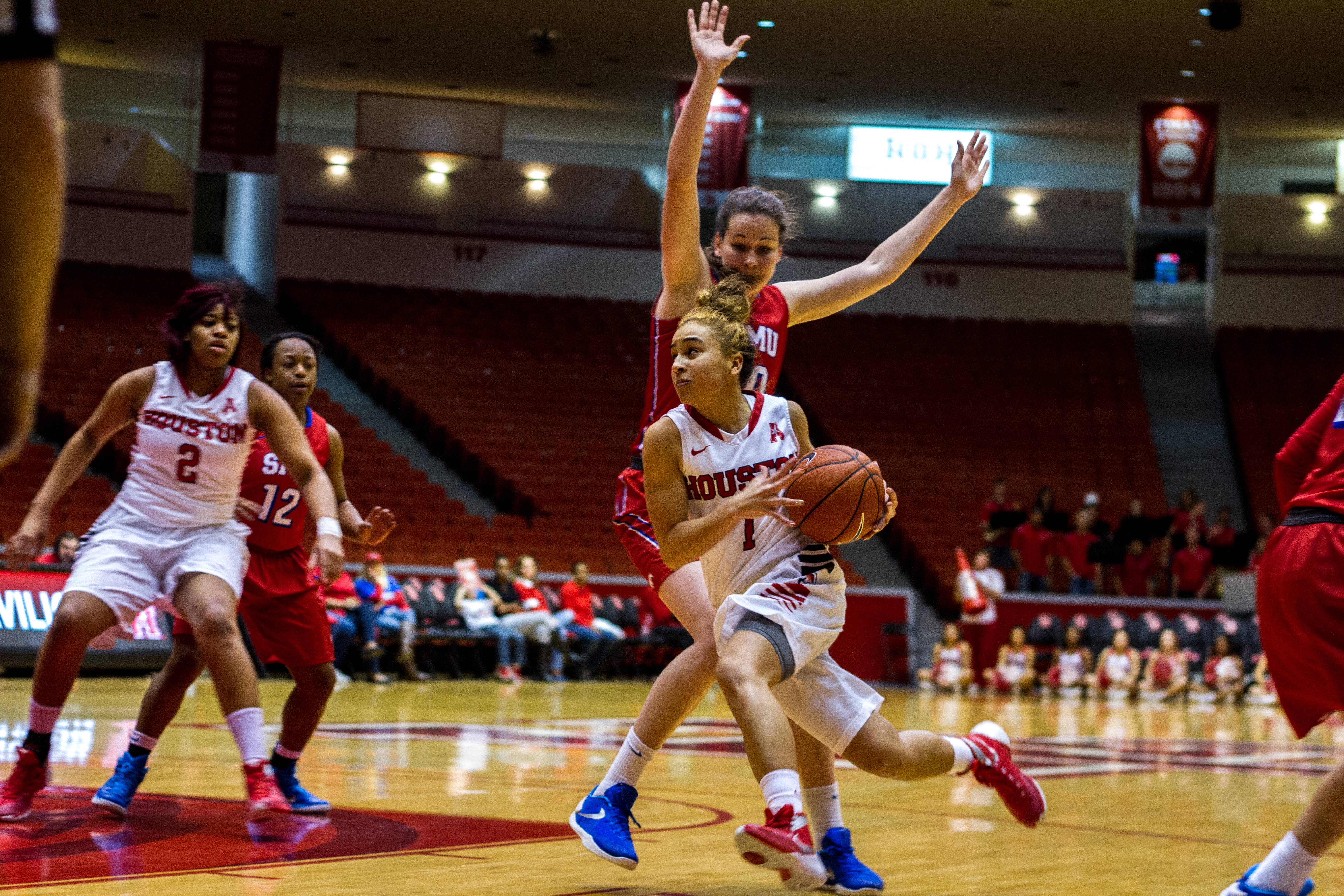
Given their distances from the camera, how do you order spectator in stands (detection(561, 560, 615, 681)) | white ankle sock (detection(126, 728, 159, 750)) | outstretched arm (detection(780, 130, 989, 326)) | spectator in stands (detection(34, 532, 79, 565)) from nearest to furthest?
outstretched arm (detection(780, 130, 989, 326)), white ankle sock (detection(126, 728, 159, 750)), spectator in stands (detection(34, 532, 79, 565)), spectator in stands (detection(561, 560, 615, 681))

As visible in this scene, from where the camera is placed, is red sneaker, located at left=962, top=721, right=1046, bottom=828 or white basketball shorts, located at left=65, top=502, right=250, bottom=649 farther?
white basketball shorts, located at left=65, top=502, right=250, bottom=649

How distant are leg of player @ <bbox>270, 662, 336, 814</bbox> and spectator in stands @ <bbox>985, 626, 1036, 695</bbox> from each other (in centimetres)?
1230

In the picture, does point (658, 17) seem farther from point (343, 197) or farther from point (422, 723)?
point (422, 723)

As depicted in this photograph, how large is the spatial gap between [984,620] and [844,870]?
44.8ft

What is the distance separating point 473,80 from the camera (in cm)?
2317

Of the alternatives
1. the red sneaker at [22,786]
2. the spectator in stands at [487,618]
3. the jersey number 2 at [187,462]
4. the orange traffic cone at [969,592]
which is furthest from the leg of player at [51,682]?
the orange traffic cone at [969,592]

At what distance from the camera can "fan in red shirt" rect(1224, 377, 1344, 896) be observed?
10.1ft

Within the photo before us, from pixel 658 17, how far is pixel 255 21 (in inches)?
216

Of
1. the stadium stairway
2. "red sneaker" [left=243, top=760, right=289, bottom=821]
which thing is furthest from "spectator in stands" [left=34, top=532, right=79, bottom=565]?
the stadium stairway

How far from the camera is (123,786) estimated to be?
4.48 meters

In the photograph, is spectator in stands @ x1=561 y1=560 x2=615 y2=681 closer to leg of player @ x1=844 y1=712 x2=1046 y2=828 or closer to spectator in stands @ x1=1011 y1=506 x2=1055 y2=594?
spectator in stands @ x1=1011 y1=506 x2=1055 y2=594

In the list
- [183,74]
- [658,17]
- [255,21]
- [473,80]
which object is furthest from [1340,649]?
[183,74]

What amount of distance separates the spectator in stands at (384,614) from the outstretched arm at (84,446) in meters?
9.05

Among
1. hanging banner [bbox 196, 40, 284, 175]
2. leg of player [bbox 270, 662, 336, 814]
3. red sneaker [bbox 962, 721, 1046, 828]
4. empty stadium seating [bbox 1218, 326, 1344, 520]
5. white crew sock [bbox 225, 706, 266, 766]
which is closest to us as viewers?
red sneaker [bbox 962, 721, 1046, 828]
